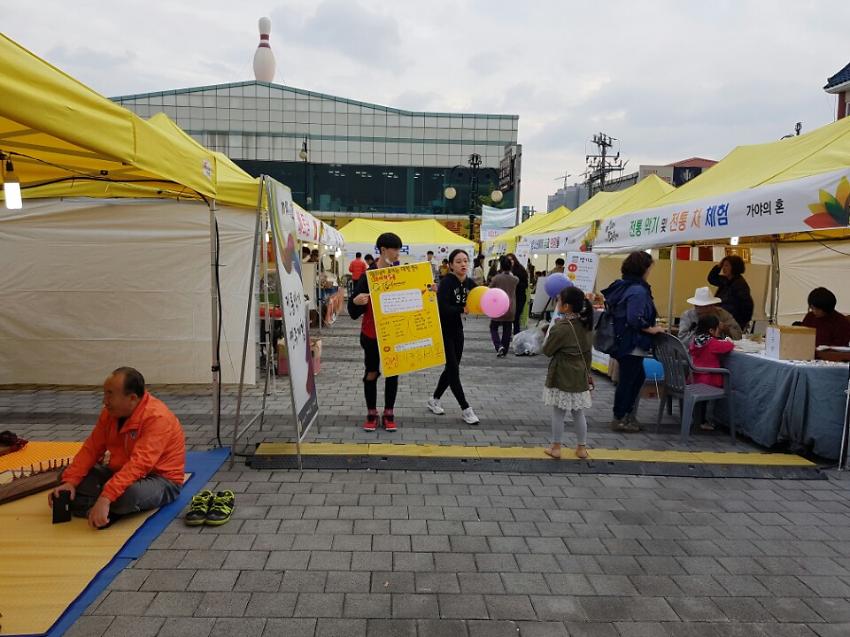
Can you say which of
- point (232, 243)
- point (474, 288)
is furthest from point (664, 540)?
point (232, 243)

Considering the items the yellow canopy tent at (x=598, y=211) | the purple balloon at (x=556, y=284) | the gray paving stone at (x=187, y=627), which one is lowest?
the gray paving stone at (x=187, y=627)

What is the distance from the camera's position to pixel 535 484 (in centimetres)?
445

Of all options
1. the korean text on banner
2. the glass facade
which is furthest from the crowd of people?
the glass facade

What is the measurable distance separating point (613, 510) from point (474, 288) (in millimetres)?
2725

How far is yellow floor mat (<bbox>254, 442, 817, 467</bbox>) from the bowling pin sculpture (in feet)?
146

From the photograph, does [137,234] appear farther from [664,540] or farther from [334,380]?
[664,540]

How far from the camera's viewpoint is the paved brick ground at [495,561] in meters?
2.72

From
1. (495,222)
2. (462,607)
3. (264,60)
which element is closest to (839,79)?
(495,222)

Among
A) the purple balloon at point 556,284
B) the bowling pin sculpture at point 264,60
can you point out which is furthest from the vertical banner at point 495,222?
the bowling pin sculpture at point 264,60

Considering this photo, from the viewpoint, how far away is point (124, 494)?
3561 millimetres

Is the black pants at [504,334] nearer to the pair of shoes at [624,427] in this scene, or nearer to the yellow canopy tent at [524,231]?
the pair of shoes at [624,427]

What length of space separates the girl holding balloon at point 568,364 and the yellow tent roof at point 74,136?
325 centimetres

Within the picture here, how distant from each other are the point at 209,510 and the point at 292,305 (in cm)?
183

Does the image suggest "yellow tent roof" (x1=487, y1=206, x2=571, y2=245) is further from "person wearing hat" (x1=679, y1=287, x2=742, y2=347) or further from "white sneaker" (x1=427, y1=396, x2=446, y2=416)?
"white sneaker" (x1=427, y1=396, x2=446, y2=416)
